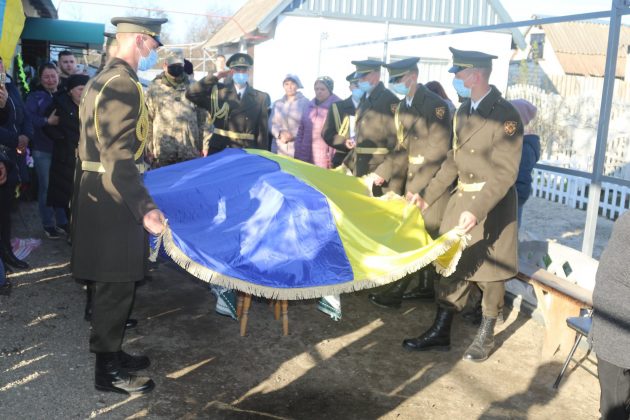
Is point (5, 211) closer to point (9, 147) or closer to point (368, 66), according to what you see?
point (9, 147)

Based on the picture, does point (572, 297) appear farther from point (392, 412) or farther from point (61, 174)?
point (61, 174)

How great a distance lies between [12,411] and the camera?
3.53 m

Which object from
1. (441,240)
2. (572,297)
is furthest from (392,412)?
(572,297)

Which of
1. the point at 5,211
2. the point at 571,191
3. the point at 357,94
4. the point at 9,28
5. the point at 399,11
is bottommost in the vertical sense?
the point at 5,211

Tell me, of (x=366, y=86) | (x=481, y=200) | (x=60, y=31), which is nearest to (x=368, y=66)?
(x=366, y=86)

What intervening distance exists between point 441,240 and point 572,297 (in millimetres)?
1056

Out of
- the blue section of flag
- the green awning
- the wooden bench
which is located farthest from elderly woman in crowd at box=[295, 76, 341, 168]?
the green awning

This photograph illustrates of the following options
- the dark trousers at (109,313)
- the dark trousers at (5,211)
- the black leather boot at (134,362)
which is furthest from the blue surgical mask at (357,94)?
the dark trousers at (109,313)

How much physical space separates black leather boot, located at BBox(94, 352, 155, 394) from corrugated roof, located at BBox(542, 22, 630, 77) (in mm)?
4067

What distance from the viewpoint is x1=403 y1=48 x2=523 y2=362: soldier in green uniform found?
166 inches

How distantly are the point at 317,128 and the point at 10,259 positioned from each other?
147 inches

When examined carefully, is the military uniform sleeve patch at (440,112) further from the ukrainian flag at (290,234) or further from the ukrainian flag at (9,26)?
the ukrainian flag at (9,26)

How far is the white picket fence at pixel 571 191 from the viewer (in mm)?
7855

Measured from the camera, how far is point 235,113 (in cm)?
718
